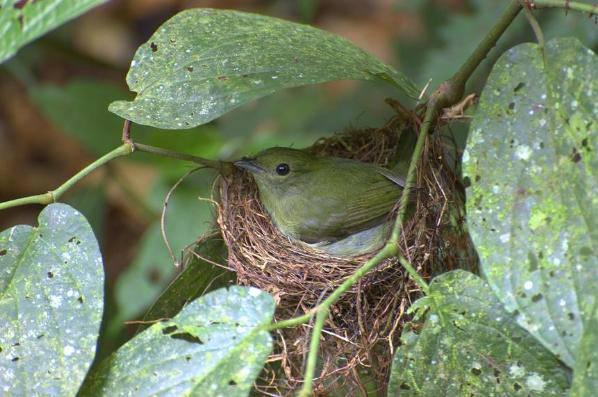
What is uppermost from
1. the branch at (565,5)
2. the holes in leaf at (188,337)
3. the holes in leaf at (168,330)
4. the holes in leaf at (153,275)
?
the branch at (565,5)

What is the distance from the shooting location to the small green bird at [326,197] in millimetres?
3650

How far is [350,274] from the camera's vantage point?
3.24 m

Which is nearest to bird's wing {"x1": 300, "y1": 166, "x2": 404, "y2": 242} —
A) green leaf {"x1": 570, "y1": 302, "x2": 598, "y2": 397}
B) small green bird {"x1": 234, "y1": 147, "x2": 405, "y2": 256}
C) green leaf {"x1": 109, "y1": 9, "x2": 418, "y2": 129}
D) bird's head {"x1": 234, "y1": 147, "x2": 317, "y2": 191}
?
small green bird {"x1": 234, "y1": 147, "x2": 405, "y2": 256}

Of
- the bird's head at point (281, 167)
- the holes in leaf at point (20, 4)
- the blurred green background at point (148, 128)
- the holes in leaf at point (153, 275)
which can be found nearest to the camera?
the holes in leaf at point (20, 4)

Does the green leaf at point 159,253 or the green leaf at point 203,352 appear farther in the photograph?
the green leaf at point 159,253

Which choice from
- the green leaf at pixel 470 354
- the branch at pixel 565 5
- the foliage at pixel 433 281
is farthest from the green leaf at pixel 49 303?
the branch at pixel 565 5

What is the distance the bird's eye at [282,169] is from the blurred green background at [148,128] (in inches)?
12.5

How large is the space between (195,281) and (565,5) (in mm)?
1478

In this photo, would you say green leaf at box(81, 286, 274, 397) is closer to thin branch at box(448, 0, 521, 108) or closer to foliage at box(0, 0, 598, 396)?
foliage at box(0, 0, 598, 396)

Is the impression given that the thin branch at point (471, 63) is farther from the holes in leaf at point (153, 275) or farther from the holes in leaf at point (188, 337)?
the holes in leaf at point (153, 275)

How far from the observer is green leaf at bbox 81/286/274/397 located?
6.64 ft

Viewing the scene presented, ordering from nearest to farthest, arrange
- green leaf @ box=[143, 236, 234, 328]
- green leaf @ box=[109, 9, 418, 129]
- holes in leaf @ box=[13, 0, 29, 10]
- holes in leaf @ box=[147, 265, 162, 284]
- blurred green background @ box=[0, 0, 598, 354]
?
green leaf @ box=[109, 9, 418, 129] → holes in leaf @ box=[13, 0, 29, 10] → green leaf @ box=[143, 236, 234, 328] → blurred green background @ box=[0, 0, 598, 354] → holes in leaf @ box=[147, 265, 162, 284]

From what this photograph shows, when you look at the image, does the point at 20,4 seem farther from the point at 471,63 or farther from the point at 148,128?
the point at 148,128

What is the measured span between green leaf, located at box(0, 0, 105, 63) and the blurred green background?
1072mm
